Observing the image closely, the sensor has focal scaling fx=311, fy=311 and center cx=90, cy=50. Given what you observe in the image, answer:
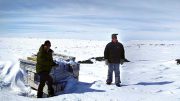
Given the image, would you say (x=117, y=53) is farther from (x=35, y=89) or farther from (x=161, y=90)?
(x=35, y=89)

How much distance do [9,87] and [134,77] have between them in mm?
5676

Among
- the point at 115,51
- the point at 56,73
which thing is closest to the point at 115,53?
the point at 115,51

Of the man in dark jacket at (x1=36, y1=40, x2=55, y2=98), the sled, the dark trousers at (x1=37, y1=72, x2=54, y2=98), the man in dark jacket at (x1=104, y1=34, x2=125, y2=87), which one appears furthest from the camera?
the man in dark jacket at (x1=104, y1=34, x2=125, y2=87)

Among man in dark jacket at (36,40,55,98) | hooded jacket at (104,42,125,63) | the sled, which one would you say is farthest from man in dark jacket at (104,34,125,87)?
man in dark jacket at (36,40,55,98)

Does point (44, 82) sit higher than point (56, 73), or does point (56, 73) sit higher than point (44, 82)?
point (56, 73)

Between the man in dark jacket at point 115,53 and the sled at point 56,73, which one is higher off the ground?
the man in dark jacket at point 115,53

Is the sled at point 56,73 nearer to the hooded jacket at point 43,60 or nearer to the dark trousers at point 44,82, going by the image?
the dark trousers at point 44,82

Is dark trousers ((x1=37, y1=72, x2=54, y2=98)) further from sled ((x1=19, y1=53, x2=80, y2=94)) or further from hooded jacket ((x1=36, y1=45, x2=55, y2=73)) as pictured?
sled ((x1=19, y1=53, x2=80, y2=94))

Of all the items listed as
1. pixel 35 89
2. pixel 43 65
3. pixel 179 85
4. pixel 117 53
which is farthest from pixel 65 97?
pixel 179 85

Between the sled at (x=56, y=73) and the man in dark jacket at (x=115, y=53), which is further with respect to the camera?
the man in dark jacket at (x=115, y=53)

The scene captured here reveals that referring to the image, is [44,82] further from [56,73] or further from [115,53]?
[115,53]

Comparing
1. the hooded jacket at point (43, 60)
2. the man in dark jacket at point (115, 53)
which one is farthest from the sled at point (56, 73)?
the man in dark jacket at point (115, 53)

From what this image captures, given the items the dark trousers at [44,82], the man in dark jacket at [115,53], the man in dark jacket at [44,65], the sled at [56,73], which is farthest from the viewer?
the man in dark jacket at [115,53]

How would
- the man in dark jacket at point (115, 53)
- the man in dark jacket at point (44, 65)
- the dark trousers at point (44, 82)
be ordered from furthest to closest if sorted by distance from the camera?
the man in dark jacket at point (115, 53)
the dark trousers at point (44, 82)
the man in dark jacket at point (44, 65)
